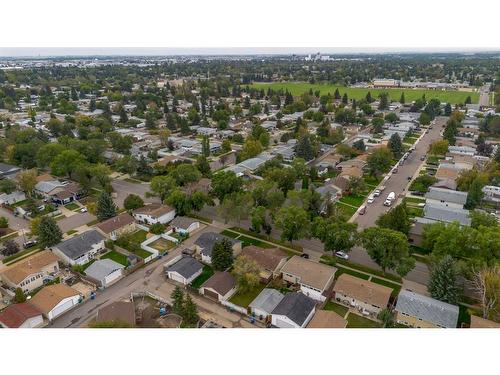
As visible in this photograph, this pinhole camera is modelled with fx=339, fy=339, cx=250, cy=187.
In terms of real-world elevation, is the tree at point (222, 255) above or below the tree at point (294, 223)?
below

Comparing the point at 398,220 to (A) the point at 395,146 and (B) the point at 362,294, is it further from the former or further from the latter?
(A) the point at 395,146

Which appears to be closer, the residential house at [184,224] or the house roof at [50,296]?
the house roof at [50,296]

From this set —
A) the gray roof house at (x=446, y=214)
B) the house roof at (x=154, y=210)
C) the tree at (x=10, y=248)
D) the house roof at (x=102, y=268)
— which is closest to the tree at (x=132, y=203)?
the house roof at (x=154, y=210)

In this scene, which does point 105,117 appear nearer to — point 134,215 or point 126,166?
point 126,166

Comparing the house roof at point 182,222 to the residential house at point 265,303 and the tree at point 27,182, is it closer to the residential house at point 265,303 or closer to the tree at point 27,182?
the residential house at point 265,303

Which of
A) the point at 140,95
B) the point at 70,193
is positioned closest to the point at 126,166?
the point at 70,193

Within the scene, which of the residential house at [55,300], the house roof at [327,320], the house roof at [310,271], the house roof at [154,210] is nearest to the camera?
the house roof at [327,320]
